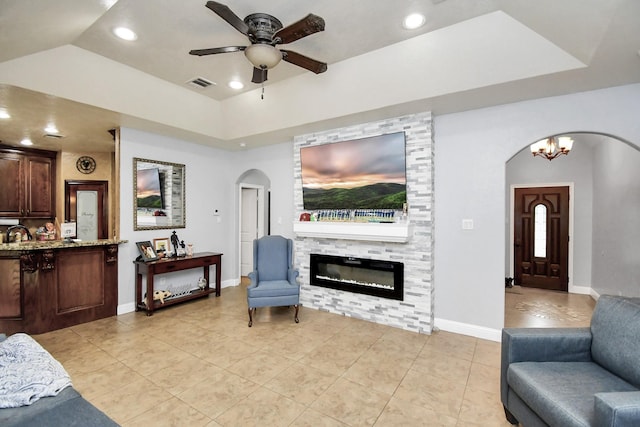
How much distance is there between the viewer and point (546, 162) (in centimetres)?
566

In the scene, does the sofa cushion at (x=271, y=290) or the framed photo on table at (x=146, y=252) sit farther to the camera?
the framed photo on table at (x=146, y=252)

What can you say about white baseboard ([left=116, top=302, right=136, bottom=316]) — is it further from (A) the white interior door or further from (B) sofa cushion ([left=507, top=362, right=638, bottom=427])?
(B) sofa cushion ([left=507, top=362, right=638, bottom=427])

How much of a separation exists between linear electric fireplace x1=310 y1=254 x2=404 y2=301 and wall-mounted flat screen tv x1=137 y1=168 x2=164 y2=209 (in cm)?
266

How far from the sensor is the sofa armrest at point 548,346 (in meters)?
1.96

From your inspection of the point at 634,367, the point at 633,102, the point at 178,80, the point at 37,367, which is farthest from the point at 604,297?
the point at 178,80

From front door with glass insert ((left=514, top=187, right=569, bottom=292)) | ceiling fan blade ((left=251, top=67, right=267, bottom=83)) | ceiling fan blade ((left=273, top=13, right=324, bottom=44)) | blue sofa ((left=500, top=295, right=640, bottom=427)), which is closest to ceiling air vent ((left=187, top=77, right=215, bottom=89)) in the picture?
ceiling fan blade ((left=251, top=67, right=267, bottom=83))

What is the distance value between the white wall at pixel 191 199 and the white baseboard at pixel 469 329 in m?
3.94

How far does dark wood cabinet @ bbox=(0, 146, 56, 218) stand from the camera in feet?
17.9

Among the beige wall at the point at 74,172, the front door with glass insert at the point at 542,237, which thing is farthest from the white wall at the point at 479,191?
the beige wall at the point at 74,172

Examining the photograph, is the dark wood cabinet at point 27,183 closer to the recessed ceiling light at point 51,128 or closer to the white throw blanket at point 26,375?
the recessed ceiling light at point 51,128

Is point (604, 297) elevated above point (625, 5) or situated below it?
below

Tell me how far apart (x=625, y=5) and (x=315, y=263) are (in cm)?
396

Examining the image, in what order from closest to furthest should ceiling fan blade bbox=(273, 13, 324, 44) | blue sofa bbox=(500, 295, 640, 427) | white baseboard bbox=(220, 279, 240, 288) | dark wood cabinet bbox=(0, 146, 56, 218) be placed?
1. blue sofa bbox=(500, 295, 640, 427)
2. ceiling fan blade bbox=(273, 13, 324, 44)
3. dark wood cabinet bbox=(0, 146, 56, 218)
4. white baseboard bbox=(220, 279, 240, 288)

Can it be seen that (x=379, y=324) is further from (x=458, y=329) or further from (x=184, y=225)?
(x=184, y=225)
